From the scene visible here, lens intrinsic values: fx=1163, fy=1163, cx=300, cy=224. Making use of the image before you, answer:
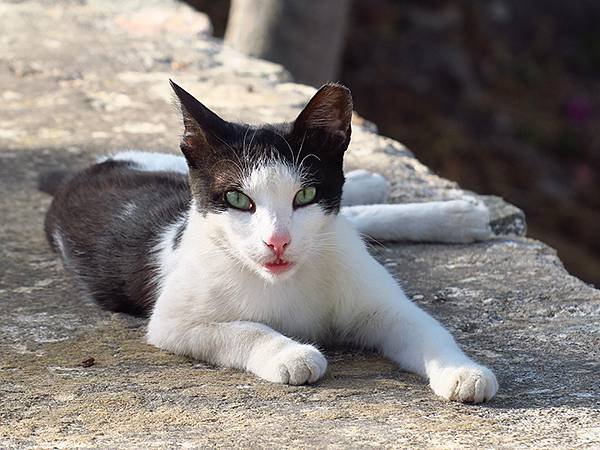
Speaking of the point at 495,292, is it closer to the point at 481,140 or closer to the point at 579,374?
the point at 579,374

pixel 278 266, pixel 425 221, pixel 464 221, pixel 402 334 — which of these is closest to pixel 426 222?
pixel 425 221

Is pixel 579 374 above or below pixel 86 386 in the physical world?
above

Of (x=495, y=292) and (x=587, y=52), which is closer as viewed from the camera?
(x=495, y=292)

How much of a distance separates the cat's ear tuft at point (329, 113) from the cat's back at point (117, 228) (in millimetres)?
663

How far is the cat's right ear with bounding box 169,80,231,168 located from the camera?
2.80 meters

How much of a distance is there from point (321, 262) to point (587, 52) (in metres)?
7.70

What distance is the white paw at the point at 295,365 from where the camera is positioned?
2.68 meters

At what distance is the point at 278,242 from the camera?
268cm

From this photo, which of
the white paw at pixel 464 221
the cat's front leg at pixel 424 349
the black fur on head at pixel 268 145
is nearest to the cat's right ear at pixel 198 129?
the black fur on head at pixel 268 145

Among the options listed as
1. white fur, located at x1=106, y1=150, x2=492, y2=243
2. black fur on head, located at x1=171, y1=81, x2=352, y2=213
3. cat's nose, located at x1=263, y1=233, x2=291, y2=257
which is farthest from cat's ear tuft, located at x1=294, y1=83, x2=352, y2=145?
white fur, located at x1=106, y1=150, x2=492, y2=243

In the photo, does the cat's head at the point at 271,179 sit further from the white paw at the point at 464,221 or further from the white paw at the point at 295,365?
the white paw at the point at 464,221

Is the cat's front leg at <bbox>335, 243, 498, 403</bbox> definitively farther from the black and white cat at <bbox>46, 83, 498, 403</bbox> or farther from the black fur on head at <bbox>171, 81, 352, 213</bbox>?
the black fur on head at <bbox>171, 81, 352, 213</bbox>

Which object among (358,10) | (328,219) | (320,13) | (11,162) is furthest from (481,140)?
(328,219)

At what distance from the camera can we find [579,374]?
278 centimetres
